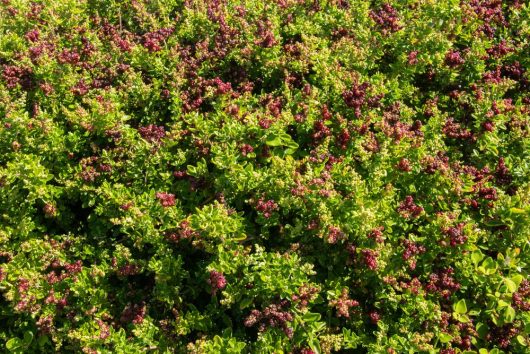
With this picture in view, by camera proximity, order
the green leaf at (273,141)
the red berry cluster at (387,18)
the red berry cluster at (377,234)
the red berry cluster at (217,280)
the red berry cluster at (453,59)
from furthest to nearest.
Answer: the red berry cluster at (387,18)
the red berry cluster at (453,59)
the green leaf at (273,141)
the red berry cluster at (377,234)
the red berry cluster at (217,280)

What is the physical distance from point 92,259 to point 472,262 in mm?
3595

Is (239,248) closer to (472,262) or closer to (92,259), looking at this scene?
(92,259)

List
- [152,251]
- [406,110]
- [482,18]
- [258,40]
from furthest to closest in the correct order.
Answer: [482,18]
[258,40]
[406,110]
[152,251]

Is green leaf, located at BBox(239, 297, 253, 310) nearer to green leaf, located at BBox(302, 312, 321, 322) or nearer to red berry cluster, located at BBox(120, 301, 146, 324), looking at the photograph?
green leaf, located at BBox(302, 312, 321, 322)

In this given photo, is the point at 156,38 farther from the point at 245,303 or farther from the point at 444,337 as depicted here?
the point at 444,337

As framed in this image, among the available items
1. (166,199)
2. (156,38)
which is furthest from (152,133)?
(156,38)

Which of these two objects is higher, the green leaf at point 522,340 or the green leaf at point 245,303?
the green leaf at point 245,303

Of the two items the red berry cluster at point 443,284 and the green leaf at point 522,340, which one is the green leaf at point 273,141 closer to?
the red berry cluster at point 443,284

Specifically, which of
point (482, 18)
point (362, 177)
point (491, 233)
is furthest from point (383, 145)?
point (482, 18)

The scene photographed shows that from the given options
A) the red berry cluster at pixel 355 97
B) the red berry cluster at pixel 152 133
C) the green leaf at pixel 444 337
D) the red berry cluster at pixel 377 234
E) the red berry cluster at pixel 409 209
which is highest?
the red berry cluster at pixel 355 97

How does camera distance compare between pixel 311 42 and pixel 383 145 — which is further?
pixel 311 42

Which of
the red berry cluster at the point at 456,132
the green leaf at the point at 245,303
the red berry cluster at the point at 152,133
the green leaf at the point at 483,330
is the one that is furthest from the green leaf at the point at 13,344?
the red berry cluster at the point at 456,132

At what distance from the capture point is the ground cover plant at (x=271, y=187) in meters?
4.50

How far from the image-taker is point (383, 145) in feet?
17.0
